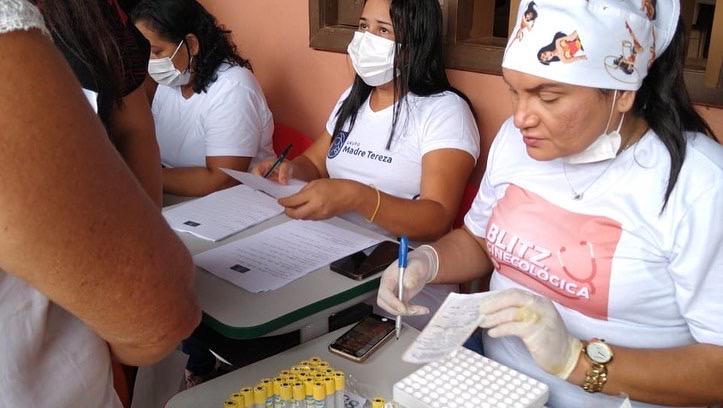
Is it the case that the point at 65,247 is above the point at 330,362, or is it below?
above

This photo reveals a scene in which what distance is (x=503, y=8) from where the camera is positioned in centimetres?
264

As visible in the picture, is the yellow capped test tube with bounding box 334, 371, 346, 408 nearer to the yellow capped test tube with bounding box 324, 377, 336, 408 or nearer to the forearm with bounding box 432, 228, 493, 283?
the yellow capped test tube with bounding box 324, 377, 336, 408

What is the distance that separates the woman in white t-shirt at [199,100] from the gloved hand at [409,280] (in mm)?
944

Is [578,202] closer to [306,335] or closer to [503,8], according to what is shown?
[306,335]

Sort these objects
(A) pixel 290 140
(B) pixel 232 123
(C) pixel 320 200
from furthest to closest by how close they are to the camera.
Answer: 1. (A) pixel 290 140
2. (B) pixel 232 123
3. (C) pixel 320 200

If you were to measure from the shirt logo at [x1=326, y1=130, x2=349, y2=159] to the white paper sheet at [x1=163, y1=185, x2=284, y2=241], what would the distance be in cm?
29

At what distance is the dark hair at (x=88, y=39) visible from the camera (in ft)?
3.07

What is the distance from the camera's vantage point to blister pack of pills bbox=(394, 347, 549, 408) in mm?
943

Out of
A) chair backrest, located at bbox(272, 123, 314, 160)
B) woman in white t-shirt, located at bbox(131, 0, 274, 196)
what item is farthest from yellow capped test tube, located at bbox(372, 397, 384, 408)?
chair backrest, located at bbox(272, 123, 314, 160)

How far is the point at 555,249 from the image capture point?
1207 mm

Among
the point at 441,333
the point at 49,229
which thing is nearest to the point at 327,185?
the point at 441,333

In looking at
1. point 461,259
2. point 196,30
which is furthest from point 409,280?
point 196,30

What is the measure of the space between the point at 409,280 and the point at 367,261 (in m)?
0.13

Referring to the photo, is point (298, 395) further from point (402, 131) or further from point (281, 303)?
point (402, 131)
